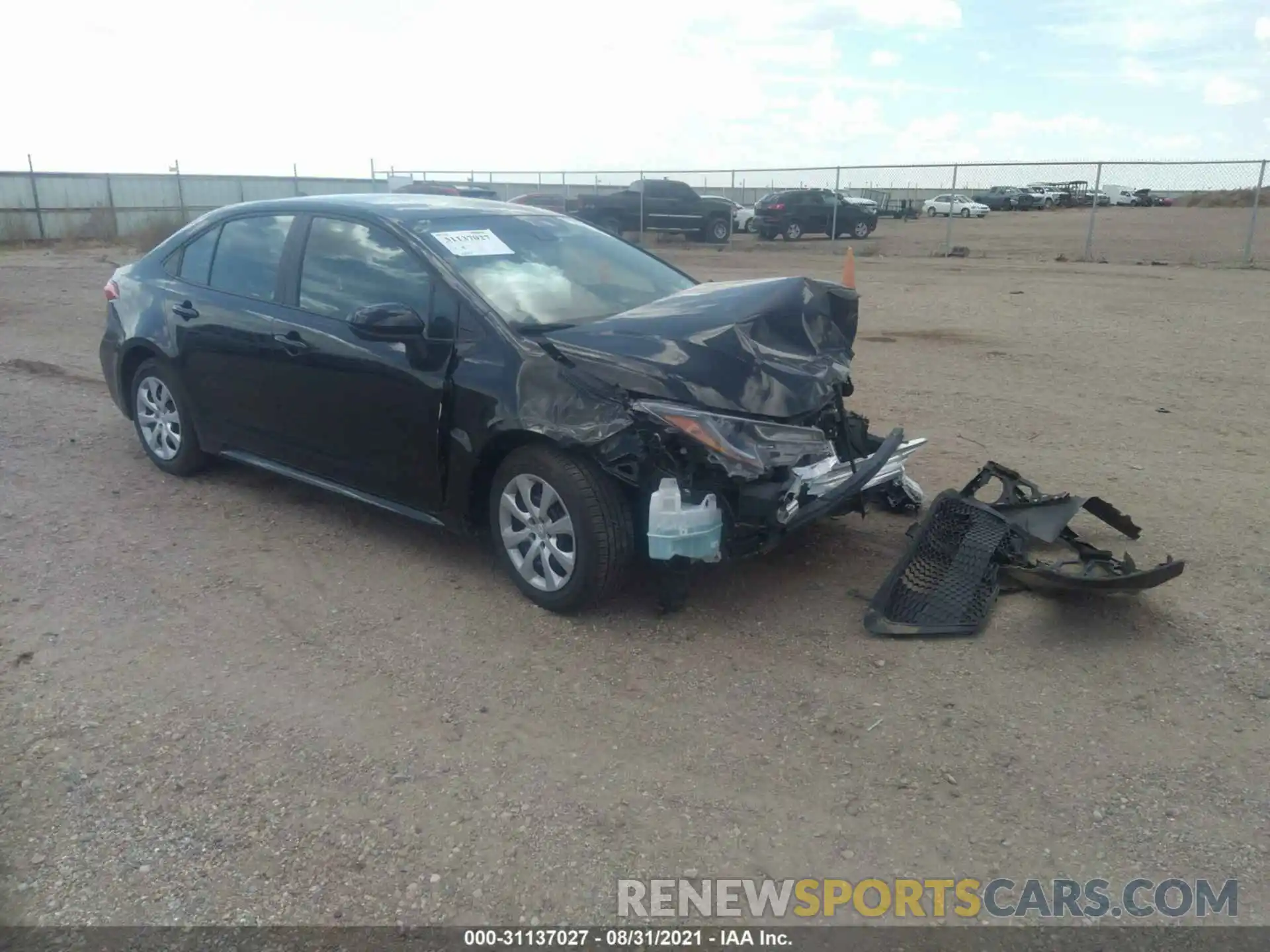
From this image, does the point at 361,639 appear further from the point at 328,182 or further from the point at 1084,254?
the point at 328,182

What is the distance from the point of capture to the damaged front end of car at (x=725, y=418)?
13.2 ft

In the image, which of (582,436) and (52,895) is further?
(582,436)

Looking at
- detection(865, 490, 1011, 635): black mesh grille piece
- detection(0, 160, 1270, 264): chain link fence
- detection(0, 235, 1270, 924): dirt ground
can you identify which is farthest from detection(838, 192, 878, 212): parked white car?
detection(0, 235, 1270, 924): dirt ground

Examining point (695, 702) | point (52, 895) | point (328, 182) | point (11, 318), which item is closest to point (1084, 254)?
point (11, 318)

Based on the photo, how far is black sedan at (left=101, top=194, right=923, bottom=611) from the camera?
13.5 ft

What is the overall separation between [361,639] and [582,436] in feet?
4.16

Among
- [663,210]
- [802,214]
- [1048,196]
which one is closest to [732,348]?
[663,210]

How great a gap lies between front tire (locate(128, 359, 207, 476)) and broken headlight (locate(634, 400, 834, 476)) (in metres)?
3.37

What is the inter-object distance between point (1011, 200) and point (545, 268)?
1909 inches

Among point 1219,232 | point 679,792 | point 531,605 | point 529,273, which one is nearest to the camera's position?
point 679,792

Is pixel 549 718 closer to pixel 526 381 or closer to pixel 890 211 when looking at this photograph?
pixel 526 381

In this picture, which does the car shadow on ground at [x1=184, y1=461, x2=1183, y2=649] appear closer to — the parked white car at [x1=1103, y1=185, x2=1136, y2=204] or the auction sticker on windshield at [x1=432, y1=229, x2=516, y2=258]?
the auction sticker on windshield at [x1=432, y1=229, x2=516, y2=258]

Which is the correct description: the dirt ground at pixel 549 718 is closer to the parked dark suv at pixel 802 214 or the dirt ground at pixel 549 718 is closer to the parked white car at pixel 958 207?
the parked dark suv at pixel 802 214

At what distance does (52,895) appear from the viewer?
2.81 m
